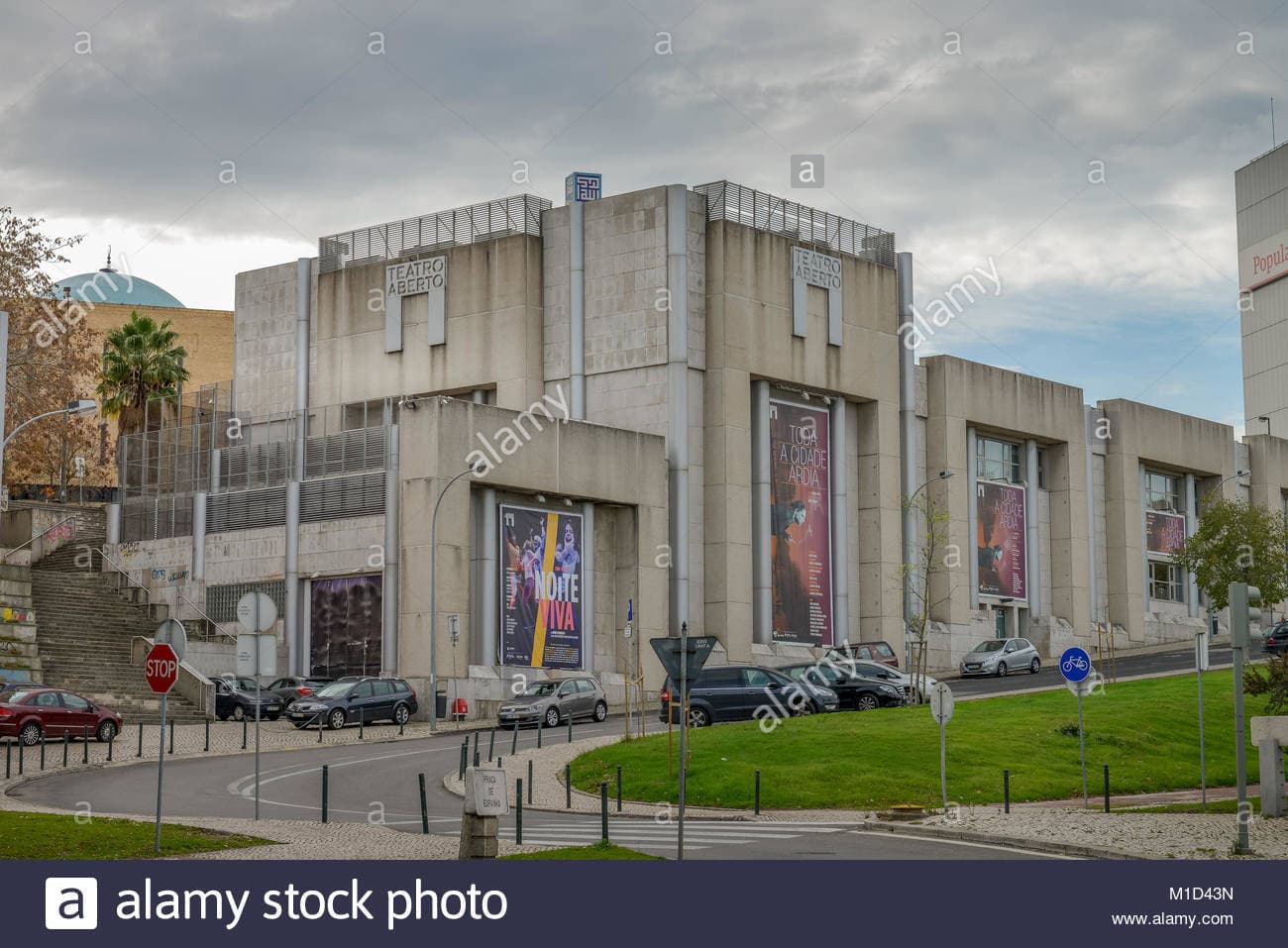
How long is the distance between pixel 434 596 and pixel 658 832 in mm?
29029

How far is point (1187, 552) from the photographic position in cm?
7988

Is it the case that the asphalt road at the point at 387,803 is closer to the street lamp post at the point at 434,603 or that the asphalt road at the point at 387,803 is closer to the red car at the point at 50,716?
the red car at the point at 50,716

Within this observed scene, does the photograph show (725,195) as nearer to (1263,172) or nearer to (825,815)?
(825,815)

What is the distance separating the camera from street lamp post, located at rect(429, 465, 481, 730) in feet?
166

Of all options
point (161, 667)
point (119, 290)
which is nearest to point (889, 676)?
point (161, 667)

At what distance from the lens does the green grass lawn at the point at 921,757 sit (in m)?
31.6

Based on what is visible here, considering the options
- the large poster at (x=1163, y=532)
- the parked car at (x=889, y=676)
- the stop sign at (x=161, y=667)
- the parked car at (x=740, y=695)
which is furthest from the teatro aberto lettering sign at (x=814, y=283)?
the stop sign at (x=161, y=667)

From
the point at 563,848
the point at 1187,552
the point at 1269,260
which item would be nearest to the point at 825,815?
the point at 563,848

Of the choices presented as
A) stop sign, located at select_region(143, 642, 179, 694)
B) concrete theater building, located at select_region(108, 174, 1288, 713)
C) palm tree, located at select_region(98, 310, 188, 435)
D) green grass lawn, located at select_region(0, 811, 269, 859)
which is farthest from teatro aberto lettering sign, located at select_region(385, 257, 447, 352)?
stop sign, located at select_region(143, 642, 179, 694)

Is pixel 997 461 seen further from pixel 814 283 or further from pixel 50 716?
pixel 50 716

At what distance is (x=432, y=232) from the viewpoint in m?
71.0

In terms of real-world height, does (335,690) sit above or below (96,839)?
above

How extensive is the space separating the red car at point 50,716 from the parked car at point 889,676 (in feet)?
62.2

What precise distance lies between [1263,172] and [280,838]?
109 metres
